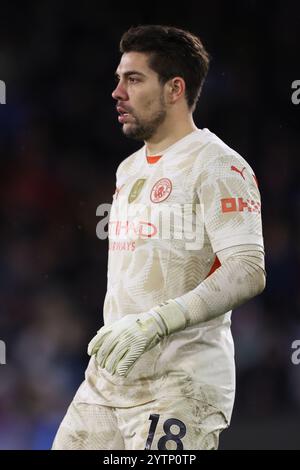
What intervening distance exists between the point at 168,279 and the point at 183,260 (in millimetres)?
81

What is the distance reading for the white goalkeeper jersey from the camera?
2.90 meters

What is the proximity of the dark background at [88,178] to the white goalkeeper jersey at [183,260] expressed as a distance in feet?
8.47

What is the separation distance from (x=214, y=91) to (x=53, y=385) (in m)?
2.29

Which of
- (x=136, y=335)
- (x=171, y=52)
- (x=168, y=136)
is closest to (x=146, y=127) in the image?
(x=168, y=136)

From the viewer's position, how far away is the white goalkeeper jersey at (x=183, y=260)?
2.90 metres

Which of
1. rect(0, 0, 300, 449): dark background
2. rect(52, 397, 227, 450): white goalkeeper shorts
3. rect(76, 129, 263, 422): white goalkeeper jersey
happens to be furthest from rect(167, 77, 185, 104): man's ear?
rect(0, 0, 300, 449): dark background

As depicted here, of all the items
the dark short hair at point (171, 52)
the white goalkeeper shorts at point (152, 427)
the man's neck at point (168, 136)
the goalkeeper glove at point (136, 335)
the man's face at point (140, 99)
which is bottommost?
the white goalkeeper shorts at point (152, 427)

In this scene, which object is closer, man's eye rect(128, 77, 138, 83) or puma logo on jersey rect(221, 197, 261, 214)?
puma logo on jersey rect(221, 197, 261, 214)

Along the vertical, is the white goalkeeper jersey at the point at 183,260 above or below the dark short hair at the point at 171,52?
below

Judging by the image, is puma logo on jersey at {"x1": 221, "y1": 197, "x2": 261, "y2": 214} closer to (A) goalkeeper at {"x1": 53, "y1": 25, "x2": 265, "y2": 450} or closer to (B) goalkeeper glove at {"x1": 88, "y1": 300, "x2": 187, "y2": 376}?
(A) goalkeeper at {"x1": 53, "y1": 25, "x2": 265, "y2": 450}

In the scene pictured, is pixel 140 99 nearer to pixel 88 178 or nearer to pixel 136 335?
pixel 136 335

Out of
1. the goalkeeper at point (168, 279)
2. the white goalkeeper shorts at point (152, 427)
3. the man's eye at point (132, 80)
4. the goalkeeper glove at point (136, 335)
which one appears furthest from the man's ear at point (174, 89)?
the white goalkeeper shorts at point (152, 427)

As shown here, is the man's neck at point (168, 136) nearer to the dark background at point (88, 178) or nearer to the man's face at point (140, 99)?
the man's face at point (140, 99)

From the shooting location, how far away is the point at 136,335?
2736 mm
